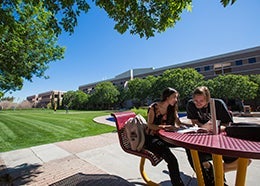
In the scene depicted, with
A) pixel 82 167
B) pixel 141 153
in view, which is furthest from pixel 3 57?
pixel 141 153

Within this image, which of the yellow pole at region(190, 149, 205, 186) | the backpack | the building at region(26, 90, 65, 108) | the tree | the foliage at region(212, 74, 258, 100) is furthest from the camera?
the building at region(26, 90, 65, 108)

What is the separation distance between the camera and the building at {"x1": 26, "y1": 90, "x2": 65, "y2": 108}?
83.4 m

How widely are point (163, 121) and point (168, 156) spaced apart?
629 mm

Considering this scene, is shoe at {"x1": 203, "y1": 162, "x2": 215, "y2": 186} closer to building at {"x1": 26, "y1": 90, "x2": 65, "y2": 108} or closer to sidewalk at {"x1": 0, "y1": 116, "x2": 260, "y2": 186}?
sidewalk at {"x1": 0, "y1": 116, "x2": 260, "y2": 186}

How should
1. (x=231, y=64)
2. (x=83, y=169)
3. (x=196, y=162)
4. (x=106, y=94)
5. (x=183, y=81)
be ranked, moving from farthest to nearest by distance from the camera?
(x=106, y=94), (x=231, y=64), (x=183, y=81), (x=83, y=169), (x=196, y=162)

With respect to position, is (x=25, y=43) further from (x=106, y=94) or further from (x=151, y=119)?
(x=106, y=94)

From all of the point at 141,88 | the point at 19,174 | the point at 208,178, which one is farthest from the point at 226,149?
the point at 141,88

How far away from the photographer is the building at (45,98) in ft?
274

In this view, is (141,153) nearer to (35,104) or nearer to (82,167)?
(82,167)

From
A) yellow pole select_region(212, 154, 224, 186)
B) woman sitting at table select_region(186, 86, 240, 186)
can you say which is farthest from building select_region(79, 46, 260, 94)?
yellow pole select_region(212, 154, 224, 186)

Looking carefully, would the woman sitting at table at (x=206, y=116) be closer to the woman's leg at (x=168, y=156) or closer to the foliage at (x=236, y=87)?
the woman's leg at (x=168, y=156)

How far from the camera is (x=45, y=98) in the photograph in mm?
95125

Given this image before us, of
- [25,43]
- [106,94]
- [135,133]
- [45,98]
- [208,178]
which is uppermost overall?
[45,98]

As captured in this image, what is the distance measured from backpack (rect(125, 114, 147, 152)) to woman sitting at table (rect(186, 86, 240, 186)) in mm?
810
